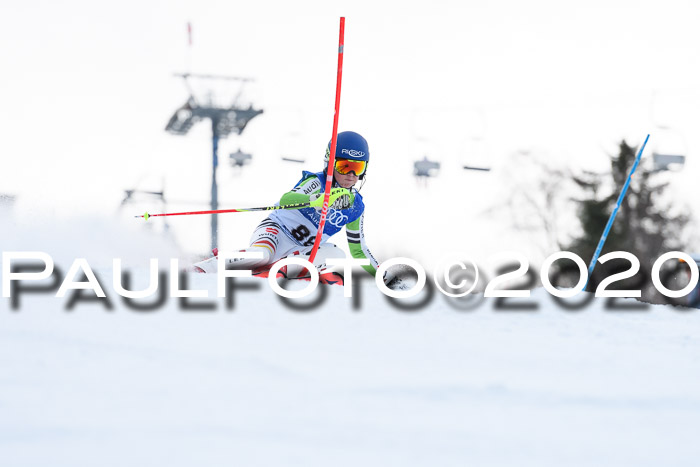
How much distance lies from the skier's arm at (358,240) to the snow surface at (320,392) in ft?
7.96

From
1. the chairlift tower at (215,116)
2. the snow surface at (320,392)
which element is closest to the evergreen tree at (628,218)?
the chairlift tower at (215,116)

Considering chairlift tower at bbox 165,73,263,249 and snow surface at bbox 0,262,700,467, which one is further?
→ chairlift tower at bbox 165,73,263,249

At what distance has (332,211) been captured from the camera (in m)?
6.24

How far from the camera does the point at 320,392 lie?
2752mm

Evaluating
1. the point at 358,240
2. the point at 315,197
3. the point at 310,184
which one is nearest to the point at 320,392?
the point at 315,197

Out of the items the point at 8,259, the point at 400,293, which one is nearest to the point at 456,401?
the point at 400,293

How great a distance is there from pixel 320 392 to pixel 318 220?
11.9ft

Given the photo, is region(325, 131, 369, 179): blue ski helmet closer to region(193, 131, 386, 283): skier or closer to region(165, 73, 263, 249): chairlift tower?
region(193, 131, 386, 283): skier

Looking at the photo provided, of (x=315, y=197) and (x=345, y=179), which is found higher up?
(x=345, y=179)

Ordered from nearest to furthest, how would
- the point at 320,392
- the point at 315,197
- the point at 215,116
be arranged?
the point at 320,392 < the point at 315,197 < the point at 215,116

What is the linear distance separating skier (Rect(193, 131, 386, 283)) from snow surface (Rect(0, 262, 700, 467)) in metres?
2.16

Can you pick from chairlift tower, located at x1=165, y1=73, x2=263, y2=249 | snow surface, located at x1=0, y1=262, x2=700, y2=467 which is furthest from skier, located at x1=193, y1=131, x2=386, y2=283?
chairlift tower, located at x1=165, y1=73, x2=263, y2=249

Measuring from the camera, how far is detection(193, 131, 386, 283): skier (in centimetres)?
615

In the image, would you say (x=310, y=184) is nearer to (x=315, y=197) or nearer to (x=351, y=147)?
(x=315, y=197)
